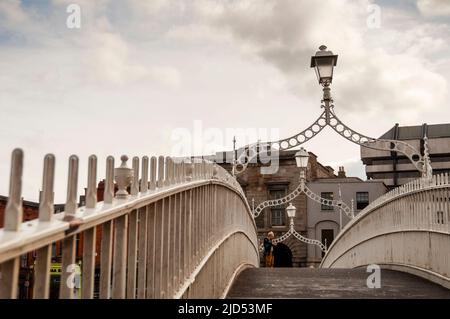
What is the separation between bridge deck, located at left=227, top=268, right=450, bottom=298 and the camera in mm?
7262

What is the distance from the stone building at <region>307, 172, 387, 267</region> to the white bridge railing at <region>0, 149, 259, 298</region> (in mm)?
36303

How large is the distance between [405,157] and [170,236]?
53002mm

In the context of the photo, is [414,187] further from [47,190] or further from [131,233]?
[47,190]

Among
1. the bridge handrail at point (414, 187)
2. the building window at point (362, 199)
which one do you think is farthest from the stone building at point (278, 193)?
the bridge handrail at point (414, 187)

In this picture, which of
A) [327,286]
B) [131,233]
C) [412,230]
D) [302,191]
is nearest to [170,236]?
[131,233]

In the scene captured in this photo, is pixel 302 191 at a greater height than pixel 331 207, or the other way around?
pixel 331 207

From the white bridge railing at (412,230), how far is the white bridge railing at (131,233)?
11.6ft

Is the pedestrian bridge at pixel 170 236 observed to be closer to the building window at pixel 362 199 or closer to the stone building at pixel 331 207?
the stone building at pixel 331 207

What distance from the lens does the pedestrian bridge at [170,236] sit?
6.85 ft

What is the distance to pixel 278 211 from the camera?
4372cm

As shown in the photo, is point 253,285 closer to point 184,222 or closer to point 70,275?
point 184,222
